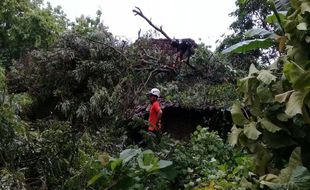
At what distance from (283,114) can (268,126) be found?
0.12m

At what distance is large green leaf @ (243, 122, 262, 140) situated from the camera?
281cm

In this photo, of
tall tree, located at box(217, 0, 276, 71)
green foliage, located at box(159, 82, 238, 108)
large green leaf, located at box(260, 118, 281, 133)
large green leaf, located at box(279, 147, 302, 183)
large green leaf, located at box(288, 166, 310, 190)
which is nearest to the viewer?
large green leaf, located at box(288, 166, 310, 190)

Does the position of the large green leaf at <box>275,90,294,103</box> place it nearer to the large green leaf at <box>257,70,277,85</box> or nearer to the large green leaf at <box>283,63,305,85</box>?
the large green leaf at <box>283,63,305,85</box>

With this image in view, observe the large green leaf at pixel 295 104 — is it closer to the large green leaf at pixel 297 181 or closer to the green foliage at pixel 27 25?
the large green leaf at pixel 297 181

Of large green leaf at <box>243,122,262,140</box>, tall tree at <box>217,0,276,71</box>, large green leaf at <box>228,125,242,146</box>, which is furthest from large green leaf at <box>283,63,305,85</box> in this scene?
tall tree at <box>217,0,276,71</box>

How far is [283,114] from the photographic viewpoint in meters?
2.77

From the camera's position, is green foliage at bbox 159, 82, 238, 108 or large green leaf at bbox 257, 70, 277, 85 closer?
large green leaf at bbox 257, 70, 277, 85

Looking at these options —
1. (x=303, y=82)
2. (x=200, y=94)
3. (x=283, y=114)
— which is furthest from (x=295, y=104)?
(x=200, y=94)

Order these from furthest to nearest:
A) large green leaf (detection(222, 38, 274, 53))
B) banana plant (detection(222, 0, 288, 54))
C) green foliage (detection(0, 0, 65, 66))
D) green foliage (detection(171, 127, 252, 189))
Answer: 1. green foliage (detection(0, 0, 65, 66))
2. green foliage (detection(171, 127, 252, 189))
3. large green leaf (detection(222, 38, 274, 53))
4. banana plant (detection(222, 0, 288, 54))

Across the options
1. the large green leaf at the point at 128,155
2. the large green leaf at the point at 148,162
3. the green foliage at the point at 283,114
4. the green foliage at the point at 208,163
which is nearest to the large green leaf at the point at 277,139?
the green foliage at the point at 283,114

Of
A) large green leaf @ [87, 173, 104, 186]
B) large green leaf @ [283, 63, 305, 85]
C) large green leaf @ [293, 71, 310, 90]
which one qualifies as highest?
large green leaf @ [283, 63, 305, 85]

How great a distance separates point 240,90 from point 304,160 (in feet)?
2.37

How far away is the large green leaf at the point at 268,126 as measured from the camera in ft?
A: 8.91

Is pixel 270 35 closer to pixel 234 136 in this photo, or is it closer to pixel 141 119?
pixel 234 136
